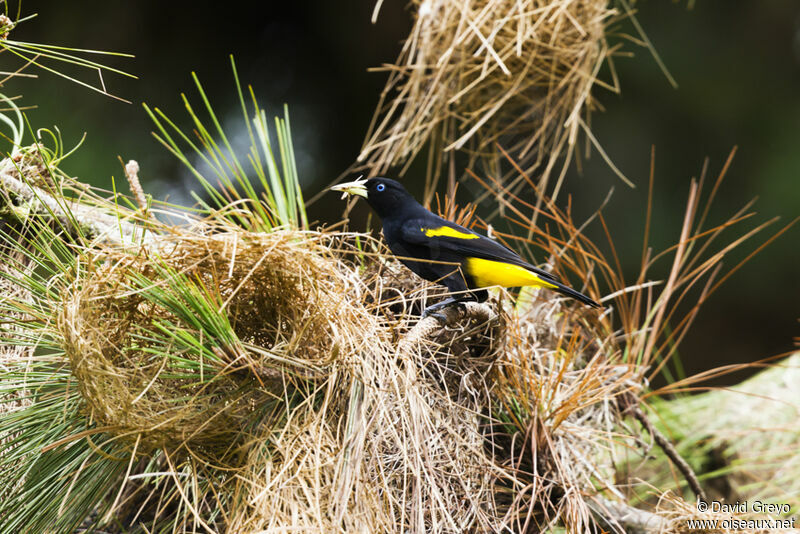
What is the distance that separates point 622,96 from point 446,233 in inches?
94.3

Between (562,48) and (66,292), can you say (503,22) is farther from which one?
(66,292)

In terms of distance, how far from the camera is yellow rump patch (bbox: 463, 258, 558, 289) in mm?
1262

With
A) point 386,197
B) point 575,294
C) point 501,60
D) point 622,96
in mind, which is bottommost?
point 622,96

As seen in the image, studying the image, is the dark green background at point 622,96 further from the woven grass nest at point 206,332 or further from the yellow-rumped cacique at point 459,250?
the woven grass nest at point 206,332

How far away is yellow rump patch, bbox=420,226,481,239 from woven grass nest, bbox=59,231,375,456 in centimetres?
44

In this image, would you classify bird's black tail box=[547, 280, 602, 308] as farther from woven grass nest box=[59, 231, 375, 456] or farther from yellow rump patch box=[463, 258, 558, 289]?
woven grass nest box=[59, 231, 375, 456]

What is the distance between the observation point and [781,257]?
10.9ft

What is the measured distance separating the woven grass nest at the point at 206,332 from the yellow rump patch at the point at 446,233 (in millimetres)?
438

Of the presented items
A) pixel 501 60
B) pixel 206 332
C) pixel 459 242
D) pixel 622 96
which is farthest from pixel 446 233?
pixel 622 96

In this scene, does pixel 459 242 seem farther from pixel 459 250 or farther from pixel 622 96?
pixel 622 96

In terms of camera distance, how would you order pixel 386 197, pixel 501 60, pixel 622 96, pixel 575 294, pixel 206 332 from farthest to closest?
pixel 622 96 < pixel 501 60 < pixel 386 197 < pixel 575 294 < pixel 206 332

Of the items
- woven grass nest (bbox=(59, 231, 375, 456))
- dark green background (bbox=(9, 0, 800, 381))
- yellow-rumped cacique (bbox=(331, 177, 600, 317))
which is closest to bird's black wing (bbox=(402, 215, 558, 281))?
yellow-rumped cacique (bbox=(331, 177, 600, 317))

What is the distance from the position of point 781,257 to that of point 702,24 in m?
1.13

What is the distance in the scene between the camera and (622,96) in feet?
10.9
